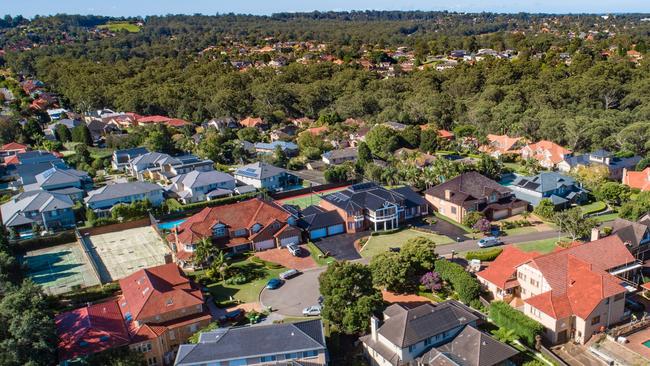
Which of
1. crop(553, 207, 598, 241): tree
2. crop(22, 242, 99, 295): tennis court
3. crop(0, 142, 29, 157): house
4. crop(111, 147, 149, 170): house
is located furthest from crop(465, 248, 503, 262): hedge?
crop(0, 142, 29, 157): house

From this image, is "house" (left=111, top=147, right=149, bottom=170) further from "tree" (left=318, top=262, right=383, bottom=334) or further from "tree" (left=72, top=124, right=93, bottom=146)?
"tree" (left=318, top=262, right=383, bottom=334)

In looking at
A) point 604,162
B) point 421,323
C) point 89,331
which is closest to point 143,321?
point 89,331

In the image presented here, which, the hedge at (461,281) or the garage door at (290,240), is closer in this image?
the hedge at (461,281)

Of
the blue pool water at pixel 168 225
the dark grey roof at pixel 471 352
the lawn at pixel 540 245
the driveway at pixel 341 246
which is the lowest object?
the lawn at pixel 540 245

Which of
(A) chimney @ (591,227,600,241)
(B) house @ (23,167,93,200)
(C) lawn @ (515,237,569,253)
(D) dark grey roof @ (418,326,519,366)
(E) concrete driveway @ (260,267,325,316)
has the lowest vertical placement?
(C) lawn @ (515,237,569,253)

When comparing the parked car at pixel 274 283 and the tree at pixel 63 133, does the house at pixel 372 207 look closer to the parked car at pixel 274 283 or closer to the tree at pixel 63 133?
the parked car at pixel 274 283

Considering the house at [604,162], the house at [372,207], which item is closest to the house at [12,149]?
the house at [372,207]

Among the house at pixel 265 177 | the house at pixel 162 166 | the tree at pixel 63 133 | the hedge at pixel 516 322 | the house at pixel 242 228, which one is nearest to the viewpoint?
the hedge at pixel 516 322
